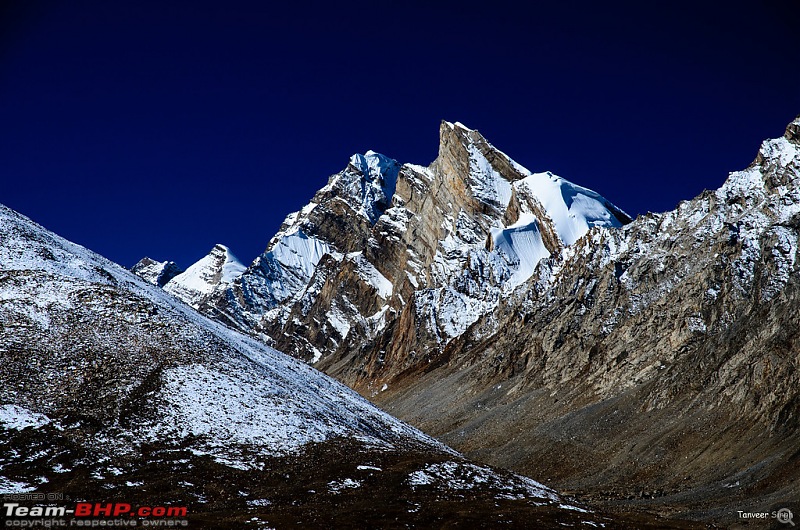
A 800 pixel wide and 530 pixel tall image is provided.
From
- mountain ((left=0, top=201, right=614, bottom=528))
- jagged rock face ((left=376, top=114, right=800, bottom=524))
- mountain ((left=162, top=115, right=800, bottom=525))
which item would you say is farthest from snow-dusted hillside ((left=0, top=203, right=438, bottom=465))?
mountain ((left=162, top=115, right=800, bottom=525))

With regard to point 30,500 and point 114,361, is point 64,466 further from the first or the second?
point 114,361

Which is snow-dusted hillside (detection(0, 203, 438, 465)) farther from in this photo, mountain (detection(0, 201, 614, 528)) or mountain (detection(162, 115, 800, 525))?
Result: mountain (detection(162, 115, 800, 525))

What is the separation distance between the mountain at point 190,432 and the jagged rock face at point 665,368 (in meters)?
17.4

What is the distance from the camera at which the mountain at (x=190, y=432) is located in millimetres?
36000

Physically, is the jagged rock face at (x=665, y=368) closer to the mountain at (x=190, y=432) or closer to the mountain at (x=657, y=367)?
the mountain at (x=657, y=367)

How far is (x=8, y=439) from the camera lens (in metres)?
39.6

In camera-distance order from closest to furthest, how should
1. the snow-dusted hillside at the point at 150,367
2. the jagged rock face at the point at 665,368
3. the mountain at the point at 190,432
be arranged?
the mountain at the point at 190,432
the snow-dusted hillside at the point at 150,367
the jagged rock face at the point at 665,368

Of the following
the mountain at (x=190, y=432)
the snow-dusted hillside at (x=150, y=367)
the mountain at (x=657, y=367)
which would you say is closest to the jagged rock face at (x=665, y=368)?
the mountain at (x=657, y=367)

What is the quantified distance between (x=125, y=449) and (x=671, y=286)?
8336cm

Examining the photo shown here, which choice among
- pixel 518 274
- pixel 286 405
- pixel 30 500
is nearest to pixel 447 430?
pixel 286 405

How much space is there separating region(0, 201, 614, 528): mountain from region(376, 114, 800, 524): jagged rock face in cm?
1740

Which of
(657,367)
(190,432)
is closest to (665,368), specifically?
(657,367)

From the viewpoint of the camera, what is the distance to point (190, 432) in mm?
45531

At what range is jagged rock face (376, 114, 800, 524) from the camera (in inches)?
2306
